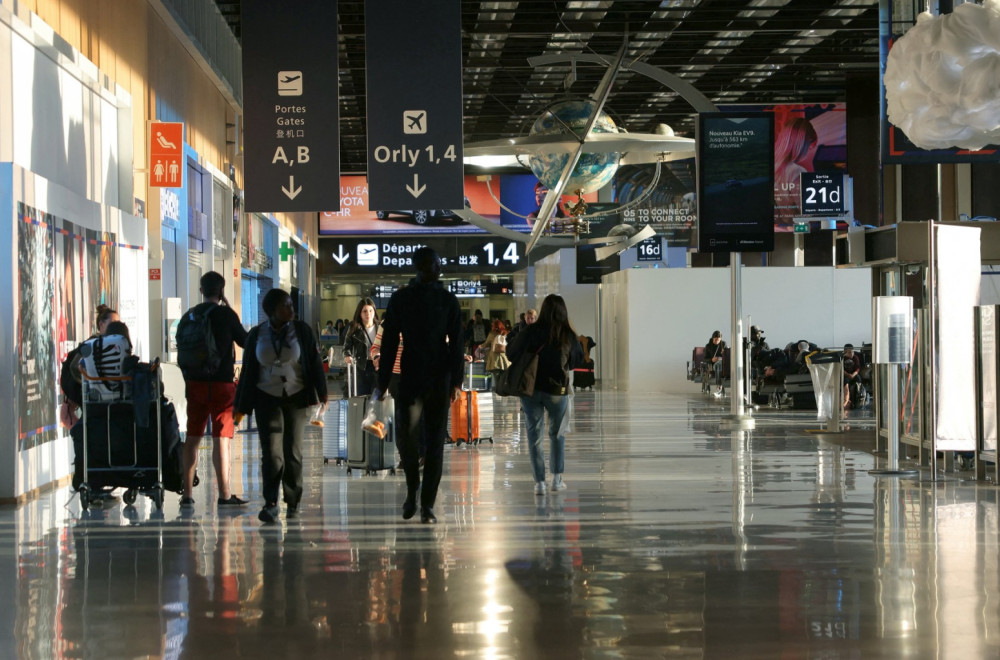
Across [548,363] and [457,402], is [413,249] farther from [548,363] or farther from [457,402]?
[548,363]

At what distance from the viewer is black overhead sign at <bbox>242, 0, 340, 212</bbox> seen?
35.0 feet

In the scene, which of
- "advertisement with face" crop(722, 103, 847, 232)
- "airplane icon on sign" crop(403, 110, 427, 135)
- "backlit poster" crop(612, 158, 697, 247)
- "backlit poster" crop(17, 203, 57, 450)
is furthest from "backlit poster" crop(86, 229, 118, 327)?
"backlit poster" crop(612, 158, 697, 247)

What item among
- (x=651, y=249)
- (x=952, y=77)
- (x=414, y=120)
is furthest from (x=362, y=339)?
(x=651, y=249)

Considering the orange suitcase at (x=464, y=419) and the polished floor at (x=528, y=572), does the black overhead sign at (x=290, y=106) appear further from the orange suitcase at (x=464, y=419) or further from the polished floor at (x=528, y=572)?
the orange suitcase at (x=464, y=419)

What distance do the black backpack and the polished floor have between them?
0.90m

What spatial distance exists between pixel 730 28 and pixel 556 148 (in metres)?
8.70

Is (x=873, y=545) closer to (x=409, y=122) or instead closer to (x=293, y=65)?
(x=409, y=122)

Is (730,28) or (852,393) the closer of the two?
(852,393)

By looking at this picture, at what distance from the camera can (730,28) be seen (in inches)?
896

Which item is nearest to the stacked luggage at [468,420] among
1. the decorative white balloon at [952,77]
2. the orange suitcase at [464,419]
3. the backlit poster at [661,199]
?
the orange suitcase at [464,419]

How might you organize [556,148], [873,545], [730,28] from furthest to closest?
[730,28] < [556,148] < [873,545]

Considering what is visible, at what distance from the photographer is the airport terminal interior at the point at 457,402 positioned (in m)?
5.04

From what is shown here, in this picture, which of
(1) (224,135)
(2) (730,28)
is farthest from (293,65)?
(2) (730,28)

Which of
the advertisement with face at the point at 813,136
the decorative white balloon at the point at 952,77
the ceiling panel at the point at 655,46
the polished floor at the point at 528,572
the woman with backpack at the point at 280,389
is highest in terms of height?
the ceiling panel at the point at 655,46
